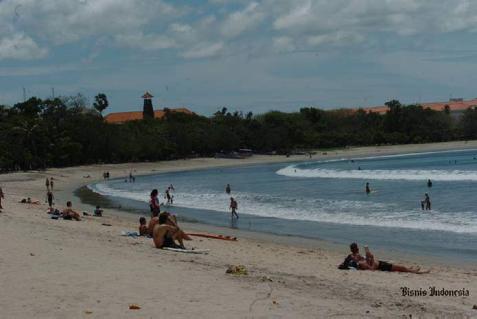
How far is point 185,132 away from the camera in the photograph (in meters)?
111

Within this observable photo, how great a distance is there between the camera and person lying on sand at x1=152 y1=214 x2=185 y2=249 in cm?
1590

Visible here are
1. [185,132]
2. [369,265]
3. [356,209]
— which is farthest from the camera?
[185,132]

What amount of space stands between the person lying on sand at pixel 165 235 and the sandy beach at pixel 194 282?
0.32m

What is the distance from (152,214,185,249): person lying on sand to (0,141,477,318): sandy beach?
0.32m

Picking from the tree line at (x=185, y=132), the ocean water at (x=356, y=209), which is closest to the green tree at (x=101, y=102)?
the tree line at (x=185, y=132)

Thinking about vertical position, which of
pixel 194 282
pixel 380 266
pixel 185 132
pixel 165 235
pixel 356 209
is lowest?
pixel 356 209

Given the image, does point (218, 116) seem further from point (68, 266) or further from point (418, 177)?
point (68, 266)

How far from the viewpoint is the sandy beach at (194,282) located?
352 inches

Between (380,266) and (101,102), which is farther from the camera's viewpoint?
(101,102)

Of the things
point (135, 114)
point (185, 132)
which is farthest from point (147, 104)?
point (185, 132)

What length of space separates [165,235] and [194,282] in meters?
5.22

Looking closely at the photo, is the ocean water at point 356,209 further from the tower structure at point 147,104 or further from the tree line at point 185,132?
the tower structure at point 147,104

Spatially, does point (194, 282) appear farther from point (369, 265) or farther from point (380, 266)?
point (380, 266)

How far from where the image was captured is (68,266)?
1192 centimetres
